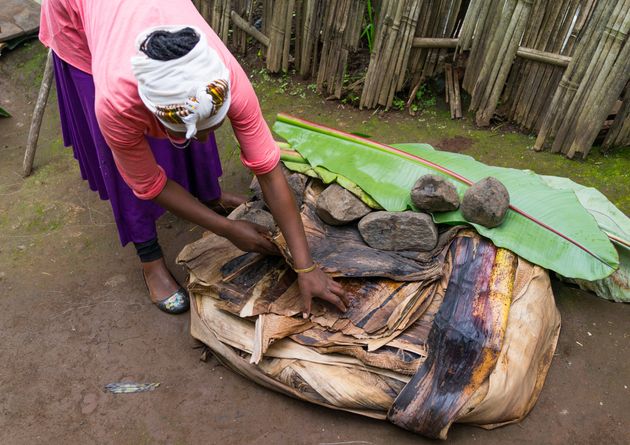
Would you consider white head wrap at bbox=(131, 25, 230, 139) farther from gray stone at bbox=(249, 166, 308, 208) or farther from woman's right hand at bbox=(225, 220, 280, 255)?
gray stone at bbox=(249, 166, 308, 208)

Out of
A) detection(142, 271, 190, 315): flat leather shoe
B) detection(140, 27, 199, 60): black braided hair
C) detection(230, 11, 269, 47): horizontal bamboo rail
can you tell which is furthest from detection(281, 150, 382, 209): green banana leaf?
detection(230, 11, 269, 47): horizontal bamboo rail

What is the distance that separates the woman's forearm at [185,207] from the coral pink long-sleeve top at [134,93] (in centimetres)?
4

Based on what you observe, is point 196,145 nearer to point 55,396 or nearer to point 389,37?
point 55,396

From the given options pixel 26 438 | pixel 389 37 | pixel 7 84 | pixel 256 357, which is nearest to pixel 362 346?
pixel 256 357

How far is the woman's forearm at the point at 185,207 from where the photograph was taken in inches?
72.7

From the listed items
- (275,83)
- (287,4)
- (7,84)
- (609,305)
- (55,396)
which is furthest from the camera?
(7,84)

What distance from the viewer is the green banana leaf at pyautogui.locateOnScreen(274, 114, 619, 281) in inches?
83.0

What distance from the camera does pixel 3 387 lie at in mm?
2178

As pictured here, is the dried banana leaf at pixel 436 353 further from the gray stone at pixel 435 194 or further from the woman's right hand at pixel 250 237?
the woman's right hand at pixel 250 237

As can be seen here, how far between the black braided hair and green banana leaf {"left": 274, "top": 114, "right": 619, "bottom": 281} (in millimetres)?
1309

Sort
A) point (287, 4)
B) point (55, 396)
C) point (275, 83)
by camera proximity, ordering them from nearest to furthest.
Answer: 1. point (55, 396)
2. point (287, 4)
3. point (275, 83)

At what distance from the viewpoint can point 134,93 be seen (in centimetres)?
148

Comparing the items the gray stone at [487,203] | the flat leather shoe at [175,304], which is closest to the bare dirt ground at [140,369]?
the flat leather shoe at [175,304]

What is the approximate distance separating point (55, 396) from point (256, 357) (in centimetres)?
94
